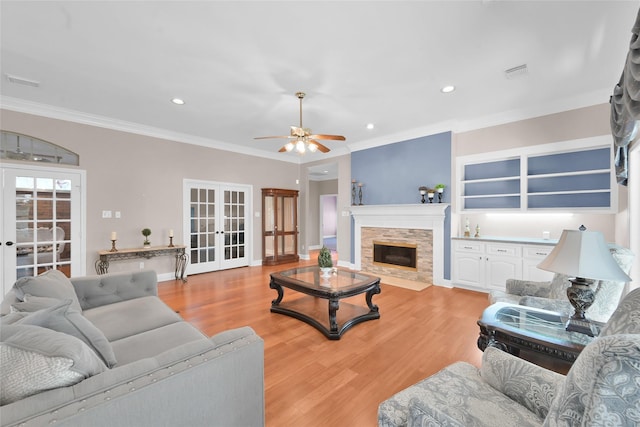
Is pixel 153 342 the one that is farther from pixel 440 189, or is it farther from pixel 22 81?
pixel 440 189

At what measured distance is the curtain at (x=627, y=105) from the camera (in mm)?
1516

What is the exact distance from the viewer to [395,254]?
5.38 meters

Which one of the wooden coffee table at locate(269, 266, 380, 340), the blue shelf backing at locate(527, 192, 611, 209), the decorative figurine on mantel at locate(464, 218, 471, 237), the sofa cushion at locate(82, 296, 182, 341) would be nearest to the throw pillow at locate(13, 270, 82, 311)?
the sofa cushion at locate(82, 296, 182, 341)

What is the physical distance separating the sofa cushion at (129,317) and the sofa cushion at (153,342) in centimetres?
10

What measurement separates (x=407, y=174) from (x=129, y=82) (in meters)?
4.51

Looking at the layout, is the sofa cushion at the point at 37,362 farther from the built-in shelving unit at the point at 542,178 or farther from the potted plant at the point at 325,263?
the built-in shelving unit at the point at 542,178

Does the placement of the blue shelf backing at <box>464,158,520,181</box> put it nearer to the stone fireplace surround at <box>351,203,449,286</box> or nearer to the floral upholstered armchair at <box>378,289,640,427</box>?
the stone fireplace surround at <box>351,203,449,286</box>

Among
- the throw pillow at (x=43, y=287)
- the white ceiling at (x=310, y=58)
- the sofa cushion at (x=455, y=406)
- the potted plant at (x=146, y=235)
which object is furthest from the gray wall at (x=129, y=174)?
the sofa cushion at (x=455, y=406)

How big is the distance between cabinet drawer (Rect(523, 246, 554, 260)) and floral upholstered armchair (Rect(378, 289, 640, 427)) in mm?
3058


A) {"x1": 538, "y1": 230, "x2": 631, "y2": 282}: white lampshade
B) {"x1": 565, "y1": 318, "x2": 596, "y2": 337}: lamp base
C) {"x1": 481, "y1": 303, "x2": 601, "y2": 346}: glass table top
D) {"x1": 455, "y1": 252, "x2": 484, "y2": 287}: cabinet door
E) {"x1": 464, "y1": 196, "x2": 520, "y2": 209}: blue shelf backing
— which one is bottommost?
{"x1": 455, "y1": 252, "x2": 484, "y2": 287}: cabinet door

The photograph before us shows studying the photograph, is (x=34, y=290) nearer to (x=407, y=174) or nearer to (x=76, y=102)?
(x=76, y=102)

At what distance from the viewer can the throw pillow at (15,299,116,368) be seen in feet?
3.77

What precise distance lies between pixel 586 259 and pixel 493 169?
344cm

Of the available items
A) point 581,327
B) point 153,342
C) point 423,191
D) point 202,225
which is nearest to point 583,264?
point 581,327
